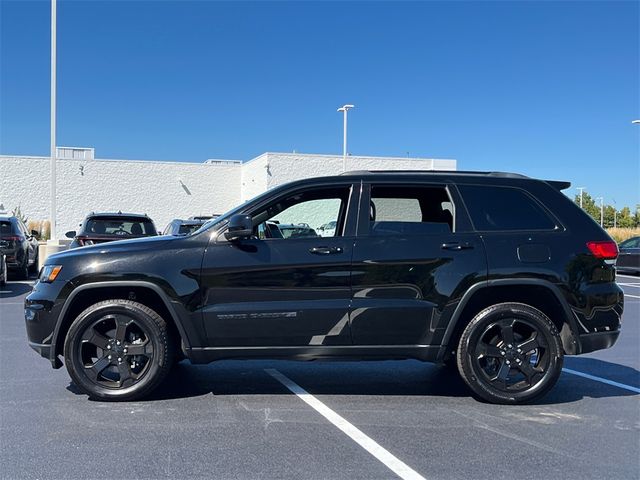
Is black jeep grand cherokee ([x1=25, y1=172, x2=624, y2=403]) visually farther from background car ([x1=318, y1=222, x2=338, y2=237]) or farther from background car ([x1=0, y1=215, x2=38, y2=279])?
background car ([x1=0, y1=215, x2=38, y2=279])

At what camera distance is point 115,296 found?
491cm

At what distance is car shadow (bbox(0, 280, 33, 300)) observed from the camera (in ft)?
38.8

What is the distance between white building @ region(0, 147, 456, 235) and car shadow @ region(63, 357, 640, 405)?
94.1 ft

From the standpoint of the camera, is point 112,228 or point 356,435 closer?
point 356,435

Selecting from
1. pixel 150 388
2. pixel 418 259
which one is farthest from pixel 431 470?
pixel 150 388

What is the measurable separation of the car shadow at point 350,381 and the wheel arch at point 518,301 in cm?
63

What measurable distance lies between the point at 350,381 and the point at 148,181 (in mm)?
33926

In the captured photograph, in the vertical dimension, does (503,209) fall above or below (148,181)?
below

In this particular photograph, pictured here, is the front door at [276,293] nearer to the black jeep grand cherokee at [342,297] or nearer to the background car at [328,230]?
the black jeep grand cherokee at [342,297]

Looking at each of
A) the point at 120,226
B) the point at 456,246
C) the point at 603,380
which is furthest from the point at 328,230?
the point at 120,226

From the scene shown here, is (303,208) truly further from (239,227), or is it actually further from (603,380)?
(603,380)

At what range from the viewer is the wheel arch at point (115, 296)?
469 cm

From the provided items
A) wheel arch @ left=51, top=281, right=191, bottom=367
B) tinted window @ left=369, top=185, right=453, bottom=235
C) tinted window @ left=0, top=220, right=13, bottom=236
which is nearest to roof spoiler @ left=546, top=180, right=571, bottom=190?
tinted window @ left=369, top=185, right=453, bottom=235

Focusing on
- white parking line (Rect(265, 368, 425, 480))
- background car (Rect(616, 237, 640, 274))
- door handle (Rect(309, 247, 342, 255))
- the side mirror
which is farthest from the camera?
background car (Rect(616, 237, 640, 274))
